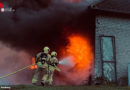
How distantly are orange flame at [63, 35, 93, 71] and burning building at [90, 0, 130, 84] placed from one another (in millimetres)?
502

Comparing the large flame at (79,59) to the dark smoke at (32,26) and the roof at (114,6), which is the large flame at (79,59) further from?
the roof at (114,6)

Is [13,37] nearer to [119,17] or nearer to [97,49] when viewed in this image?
[97,49]

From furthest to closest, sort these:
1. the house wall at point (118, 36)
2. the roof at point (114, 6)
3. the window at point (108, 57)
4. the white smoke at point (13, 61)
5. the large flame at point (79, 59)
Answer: the white smoke at point (13, 61)
the large flame at point (79, 59)
the house wall at point (118, 36)
the roof at point (114, 6)
the window at point (108, 57)

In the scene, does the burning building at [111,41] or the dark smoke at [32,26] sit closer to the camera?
the burning building at [111,41]

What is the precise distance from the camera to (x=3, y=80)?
552 inches

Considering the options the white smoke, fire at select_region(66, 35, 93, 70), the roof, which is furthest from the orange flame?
the white smoke

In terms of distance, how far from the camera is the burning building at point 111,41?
12.2 m

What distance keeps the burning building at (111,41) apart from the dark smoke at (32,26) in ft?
2.50

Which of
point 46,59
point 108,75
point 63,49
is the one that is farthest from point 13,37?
point 108,75


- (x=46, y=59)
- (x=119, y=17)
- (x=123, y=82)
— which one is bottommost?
(x=123, y=82)

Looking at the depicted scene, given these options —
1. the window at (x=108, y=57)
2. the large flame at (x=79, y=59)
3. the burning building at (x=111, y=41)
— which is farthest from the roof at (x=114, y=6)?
the large flame at (x=79, y=59)

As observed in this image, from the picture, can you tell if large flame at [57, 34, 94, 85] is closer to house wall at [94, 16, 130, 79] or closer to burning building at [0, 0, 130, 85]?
burning building at [0, 0, 130, 85]

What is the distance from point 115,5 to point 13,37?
19.7ft

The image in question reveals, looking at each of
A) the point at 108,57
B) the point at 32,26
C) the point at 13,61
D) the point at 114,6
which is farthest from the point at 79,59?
the point at 13,61
